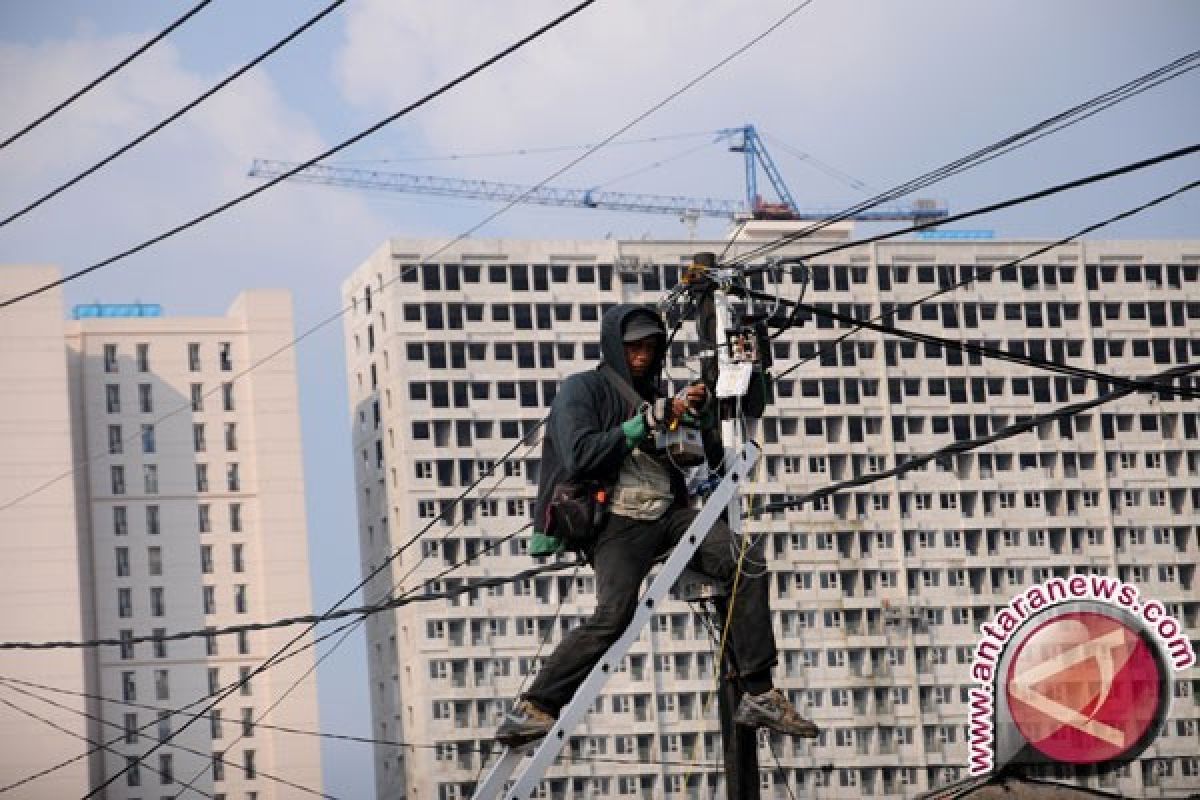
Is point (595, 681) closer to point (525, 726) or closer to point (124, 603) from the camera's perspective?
point (525, 726)

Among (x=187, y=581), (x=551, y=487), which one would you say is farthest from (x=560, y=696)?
(x=187, y=581)

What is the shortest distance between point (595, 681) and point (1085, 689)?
52.0m

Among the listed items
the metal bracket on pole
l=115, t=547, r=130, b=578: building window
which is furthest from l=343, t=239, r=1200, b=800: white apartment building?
the metal bracket on pole

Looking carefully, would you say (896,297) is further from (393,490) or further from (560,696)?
(560,696)

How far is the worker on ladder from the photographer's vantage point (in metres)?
12.2

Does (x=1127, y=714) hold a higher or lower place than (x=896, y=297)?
lower

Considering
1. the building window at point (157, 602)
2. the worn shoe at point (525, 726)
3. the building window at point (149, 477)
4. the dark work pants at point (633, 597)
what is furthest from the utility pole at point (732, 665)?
the building window at point (149, 477)

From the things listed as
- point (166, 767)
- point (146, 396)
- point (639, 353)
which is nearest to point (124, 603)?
point (166, 767)

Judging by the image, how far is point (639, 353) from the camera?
499 inches

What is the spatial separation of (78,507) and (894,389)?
6334 cm

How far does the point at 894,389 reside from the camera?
170250 mm

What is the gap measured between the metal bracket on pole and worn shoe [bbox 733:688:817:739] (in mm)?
760

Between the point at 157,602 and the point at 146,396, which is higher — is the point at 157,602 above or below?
below

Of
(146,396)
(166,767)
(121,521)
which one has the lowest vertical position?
(166,767)
